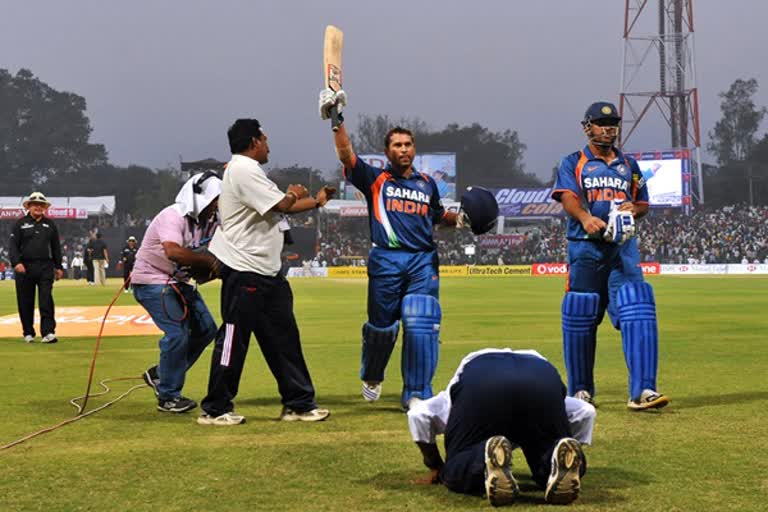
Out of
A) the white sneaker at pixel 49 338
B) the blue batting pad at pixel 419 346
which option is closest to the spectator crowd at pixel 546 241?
the white sneaker at pixel 49 338

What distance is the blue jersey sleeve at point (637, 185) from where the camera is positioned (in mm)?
7890

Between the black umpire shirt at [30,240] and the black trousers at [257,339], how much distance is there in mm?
8055

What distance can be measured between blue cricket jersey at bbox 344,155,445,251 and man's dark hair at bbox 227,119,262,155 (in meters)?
0.87

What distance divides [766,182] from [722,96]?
31.6m

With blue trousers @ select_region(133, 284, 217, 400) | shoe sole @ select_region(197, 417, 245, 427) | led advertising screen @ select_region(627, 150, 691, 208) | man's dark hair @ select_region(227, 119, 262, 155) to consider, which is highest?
led advertising screen @ select_region(627, 150, 691, 208)

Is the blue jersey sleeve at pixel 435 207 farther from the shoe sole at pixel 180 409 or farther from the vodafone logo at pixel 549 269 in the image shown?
the vodafone logo at pixel 549 269

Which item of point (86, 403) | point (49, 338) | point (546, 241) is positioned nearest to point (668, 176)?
point (546, 241)

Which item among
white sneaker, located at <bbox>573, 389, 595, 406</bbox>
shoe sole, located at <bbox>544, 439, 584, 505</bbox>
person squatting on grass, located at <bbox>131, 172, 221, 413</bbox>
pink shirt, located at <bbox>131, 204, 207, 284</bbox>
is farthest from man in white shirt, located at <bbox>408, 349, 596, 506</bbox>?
pink shirt, located at <bbox>131, 204, 207, 284</bbox>

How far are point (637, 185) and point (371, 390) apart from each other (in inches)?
111

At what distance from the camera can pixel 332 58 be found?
23.6 ft

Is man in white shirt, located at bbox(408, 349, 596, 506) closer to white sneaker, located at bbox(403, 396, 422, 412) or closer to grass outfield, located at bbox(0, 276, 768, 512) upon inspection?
grass outfield, located at bbox(0, 276, 768, 512)

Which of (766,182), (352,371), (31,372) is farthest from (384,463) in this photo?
(766,182)

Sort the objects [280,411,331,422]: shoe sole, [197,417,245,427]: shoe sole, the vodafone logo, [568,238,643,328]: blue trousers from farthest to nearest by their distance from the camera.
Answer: the vodafone logo < [568,238,643,328]: blue trousers < [280,411,331,422]: shoe sole < [197,417,245,427]: shoe sole

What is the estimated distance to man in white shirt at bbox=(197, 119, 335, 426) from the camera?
6922 mm
